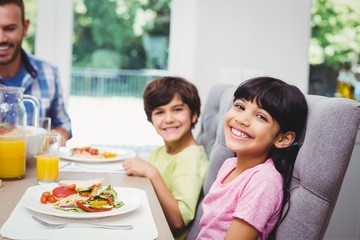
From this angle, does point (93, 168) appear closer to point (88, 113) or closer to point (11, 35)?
point (11, 35)

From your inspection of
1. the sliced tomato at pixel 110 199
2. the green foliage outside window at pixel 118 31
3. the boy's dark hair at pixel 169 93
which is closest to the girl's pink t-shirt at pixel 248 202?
the sliced tomato at pixel 110 199

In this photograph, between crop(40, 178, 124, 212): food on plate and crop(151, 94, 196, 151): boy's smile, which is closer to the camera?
crop(40, 178, 124, 212): food on plate

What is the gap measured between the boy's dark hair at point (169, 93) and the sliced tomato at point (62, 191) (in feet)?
2.44

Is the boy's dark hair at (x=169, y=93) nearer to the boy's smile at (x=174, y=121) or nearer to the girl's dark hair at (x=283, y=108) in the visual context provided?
the boy's smile at (x=174, y=121)

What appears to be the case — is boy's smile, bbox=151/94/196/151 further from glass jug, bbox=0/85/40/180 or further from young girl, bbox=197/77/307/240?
glass jug, bbox=0/85/40/180

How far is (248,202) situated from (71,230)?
1.44 feet

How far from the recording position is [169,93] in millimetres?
1937

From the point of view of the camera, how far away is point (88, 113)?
355 centimetres

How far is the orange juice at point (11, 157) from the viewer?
145cm

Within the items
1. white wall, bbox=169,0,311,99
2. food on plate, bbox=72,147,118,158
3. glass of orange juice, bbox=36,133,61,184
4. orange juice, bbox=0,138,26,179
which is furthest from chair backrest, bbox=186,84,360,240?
white wall, bbox=169,0,311,99

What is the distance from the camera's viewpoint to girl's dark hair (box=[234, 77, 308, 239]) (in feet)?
4.09

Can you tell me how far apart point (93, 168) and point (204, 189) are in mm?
410

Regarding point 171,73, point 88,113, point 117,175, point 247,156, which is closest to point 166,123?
point 117,175

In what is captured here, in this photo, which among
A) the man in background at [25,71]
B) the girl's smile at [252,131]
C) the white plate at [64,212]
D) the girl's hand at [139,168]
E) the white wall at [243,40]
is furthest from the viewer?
the white wall at [243,40]
